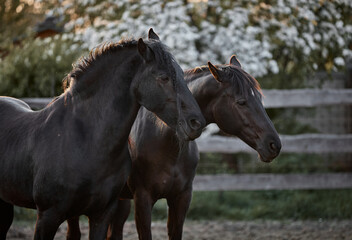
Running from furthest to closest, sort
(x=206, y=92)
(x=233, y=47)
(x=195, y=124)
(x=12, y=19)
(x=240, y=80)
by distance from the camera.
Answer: (x=233, y=47) → (x=12, y=19) → (x=206, y=92) → (x=240, y=80) → (x=195, y=124)

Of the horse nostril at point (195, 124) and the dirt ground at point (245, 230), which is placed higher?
the horse nostril at point (195, 124)

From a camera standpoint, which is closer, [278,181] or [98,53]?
[98,53]

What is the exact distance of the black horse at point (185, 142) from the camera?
334 cm

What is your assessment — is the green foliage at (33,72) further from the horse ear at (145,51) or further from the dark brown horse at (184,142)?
the horse ear at (145,51)

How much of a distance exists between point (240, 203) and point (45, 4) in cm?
537

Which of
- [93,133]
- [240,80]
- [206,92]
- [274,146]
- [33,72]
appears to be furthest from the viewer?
[33,72]

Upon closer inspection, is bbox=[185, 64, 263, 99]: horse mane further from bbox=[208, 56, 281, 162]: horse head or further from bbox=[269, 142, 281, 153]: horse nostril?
bbox=[269, 142, 281, 153]: horse nostril

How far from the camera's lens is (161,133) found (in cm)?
352

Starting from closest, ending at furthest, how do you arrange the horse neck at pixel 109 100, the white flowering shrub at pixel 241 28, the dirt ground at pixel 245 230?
the horse neck at pixel 109 100, the dirt ground at pixel 245 230, the white flowering shrub at pixel 241 28

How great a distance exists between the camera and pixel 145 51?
9.51ft

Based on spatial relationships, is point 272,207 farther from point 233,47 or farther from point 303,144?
point 233,47

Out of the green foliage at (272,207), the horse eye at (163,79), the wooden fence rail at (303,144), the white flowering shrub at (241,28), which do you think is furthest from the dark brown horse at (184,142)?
the white flowering shrub at (241,28)

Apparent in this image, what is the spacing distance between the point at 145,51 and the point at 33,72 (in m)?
5.25

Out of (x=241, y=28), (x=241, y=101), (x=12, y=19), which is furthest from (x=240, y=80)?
(x=12, y=19)
